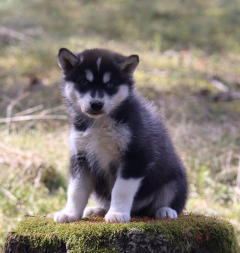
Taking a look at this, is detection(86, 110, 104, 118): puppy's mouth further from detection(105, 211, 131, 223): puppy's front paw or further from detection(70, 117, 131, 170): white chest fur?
detection(105, 211, 131, 223): puppy's front paw

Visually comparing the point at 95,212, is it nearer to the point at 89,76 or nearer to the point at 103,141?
the point at 103,141

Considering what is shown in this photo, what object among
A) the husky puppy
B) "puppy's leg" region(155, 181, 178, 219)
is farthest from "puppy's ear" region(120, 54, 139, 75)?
"puppy's leg" region(155, 181, 178, 219)

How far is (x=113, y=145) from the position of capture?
12.7ft

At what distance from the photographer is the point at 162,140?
4305 millimetres

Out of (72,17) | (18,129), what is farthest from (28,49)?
(18,129)

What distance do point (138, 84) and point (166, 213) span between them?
5.98 metres

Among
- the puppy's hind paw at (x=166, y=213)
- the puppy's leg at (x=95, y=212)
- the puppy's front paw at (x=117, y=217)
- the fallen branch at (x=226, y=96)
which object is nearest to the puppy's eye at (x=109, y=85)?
the puppy's front paw at (x=117, y=217)

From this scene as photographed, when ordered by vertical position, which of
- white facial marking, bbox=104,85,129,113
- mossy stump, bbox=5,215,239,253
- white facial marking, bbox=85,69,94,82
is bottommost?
mossy stump, bbox=5,215,239,253

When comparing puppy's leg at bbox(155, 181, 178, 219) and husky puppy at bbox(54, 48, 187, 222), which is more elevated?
husky puppy at bbox(54, 48, 187, 222)

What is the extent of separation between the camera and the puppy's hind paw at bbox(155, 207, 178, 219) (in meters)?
4.07

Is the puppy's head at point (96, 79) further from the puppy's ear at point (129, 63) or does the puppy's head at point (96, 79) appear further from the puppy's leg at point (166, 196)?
the puppy's leg at point (166, 196)

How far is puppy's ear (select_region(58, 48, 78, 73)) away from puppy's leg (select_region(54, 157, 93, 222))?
0.83 m

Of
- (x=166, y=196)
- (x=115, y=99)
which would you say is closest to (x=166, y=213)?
(x=166, y=196)

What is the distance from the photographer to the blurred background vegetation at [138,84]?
641cm
